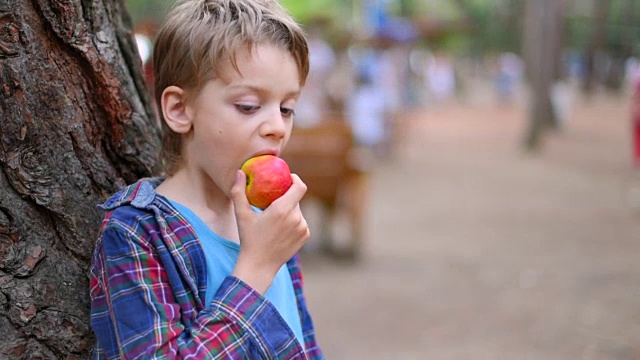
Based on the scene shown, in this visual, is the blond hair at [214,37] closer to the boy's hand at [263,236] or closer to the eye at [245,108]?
the eye at [245,108]

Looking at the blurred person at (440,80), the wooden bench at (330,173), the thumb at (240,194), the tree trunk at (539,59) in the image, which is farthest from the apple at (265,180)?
the blurred person at (440,80)

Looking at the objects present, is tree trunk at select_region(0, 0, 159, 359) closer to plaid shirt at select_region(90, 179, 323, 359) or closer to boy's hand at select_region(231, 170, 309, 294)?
plaid shirt at select_region(90, 179, 323, 359)

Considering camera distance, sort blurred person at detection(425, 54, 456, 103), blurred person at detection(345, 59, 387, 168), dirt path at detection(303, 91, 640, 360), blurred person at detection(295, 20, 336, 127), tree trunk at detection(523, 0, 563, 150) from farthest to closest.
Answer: blurred person at detection(425, 54, 456, 103), tree trunk at detection(523, 0, 563, 150), blurred person at detection(345, 59, 387, 168), blurred person at detection(295, 20, 336, 127), dirt path at detection(303, 91, 640, 360)

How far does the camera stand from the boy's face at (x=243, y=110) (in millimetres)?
1660

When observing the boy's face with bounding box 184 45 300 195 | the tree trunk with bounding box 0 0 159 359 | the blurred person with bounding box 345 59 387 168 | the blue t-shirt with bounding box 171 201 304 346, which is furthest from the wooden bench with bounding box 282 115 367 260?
the blurred person with bounding box 345 59 387 168

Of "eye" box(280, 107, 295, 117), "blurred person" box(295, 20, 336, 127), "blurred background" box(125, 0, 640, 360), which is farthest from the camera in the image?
"blurred person" box(295, 20, 336, 127)

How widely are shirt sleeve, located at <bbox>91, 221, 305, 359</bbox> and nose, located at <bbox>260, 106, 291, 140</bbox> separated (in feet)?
0.94

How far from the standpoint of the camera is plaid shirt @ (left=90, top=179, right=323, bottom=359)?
1.53 meters

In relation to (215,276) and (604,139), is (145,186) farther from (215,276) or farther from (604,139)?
(604,139)

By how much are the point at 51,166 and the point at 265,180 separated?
1.65ft

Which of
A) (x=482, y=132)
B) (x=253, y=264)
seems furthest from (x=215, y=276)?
(x=482, y=132)

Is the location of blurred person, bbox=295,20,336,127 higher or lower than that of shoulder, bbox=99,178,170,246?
lower

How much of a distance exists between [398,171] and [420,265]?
329 inches

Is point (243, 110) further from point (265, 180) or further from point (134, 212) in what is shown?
point (134, 212)
